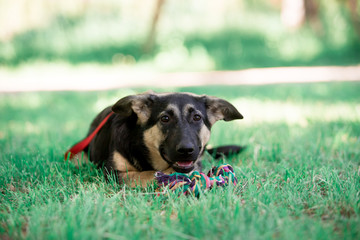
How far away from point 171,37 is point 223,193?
1421cm

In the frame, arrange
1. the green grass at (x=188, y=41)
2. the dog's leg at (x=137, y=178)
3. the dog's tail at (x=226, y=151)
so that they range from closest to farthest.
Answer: the dog's leg at (x=137, y=178) < the dog's tail at (x=226, y=151) < the green grass at (x=188, y=41)

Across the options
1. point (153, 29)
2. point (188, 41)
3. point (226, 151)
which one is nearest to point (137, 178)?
point (226, 151)

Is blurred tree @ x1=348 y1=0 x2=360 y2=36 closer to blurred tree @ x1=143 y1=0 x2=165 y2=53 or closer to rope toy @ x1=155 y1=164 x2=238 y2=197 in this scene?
blurred tree @ x1=143 y1=0 x2=165 y2=53

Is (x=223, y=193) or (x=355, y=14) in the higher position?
(x=355, y=14)

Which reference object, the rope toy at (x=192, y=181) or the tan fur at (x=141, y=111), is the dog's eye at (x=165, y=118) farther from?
the rope toy at (x=192, y=181)

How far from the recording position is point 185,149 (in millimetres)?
3209

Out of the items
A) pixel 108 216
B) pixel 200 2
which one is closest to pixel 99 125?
pixel 108 216

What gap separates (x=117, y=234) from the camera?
2.40 metres

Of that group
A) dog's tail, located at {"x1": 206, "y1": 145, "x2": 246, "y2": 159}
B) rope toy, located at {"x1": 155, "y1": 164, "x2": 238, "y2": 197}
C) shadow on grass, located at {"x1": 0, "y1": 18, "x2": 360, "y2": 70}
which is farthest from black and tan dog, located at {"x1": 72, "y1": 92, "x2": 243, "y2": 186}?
shadow on grass, located at {"x1": 0, "y1": 18, "x2": 360, "y2": 70}

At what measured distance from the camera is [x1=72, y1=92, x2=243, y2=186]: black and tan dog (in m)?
3.39

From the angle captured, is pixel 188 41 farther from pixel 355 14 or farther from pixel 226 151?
pixel 226 151

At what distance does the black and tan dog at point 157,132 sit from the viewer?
3387 mm

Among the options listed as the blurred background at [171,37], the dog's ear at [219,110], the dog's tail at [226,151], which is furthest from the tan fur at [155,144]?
the blurred background at [171,37]

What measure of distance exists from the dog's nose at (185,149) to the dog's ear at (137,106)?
0.57 m
